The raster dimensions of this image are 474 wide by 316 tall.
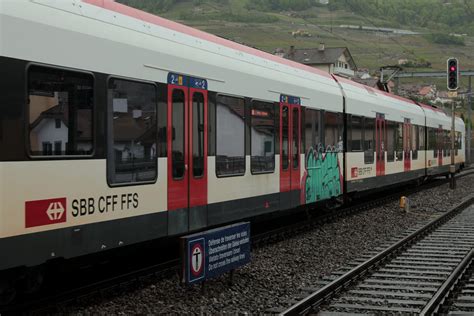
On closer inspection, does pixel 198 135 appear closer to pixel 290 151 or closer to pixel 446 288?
pixel 290 151

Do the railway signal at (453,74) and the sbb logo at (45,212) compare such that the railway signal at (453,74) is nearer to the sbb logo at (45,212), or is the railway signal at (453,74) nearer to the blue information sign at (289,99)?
the blue information sign at (289,99)

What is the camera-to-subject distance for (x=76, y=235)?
6184 mm

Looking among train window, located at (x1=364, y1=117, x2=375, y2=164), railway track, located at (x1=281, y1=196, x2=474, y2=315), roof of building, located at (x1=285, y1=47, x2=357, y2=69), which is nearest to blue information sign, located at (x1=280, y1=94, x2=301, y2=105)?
railway track, located at (x1=281, y1=196, x2=474, y2=315)

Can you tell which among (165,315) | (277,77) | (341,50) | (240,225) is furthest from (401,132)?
(341,50)

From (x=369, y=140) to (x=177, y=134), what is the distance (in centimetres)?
1000

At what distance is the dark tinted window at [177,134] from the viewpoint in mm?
7859

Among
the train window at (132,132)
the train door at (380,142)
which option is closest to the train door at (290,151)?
the train window at (132,132)

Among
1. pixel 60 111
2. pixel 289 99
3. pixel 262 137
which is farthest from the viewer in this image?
pixel 289 99

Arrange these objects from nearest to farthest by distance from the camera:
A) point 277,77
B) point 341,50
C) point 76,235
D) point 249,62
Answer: point 76,235 < point 249,62 < point 277,77 < point 341,50

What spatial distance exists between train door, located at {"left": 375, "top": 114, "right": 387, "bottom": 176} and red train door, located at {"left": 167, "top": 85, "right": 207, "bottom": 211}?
10012mm

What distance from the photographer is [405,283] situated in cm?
827

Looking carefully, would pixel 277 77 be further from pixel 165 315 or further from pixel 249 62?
pixel 165 315

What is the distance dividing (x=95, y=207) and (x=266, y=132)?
463cm

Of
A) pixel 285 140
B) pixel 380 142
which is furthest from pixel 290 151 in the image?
pixel 380 142
